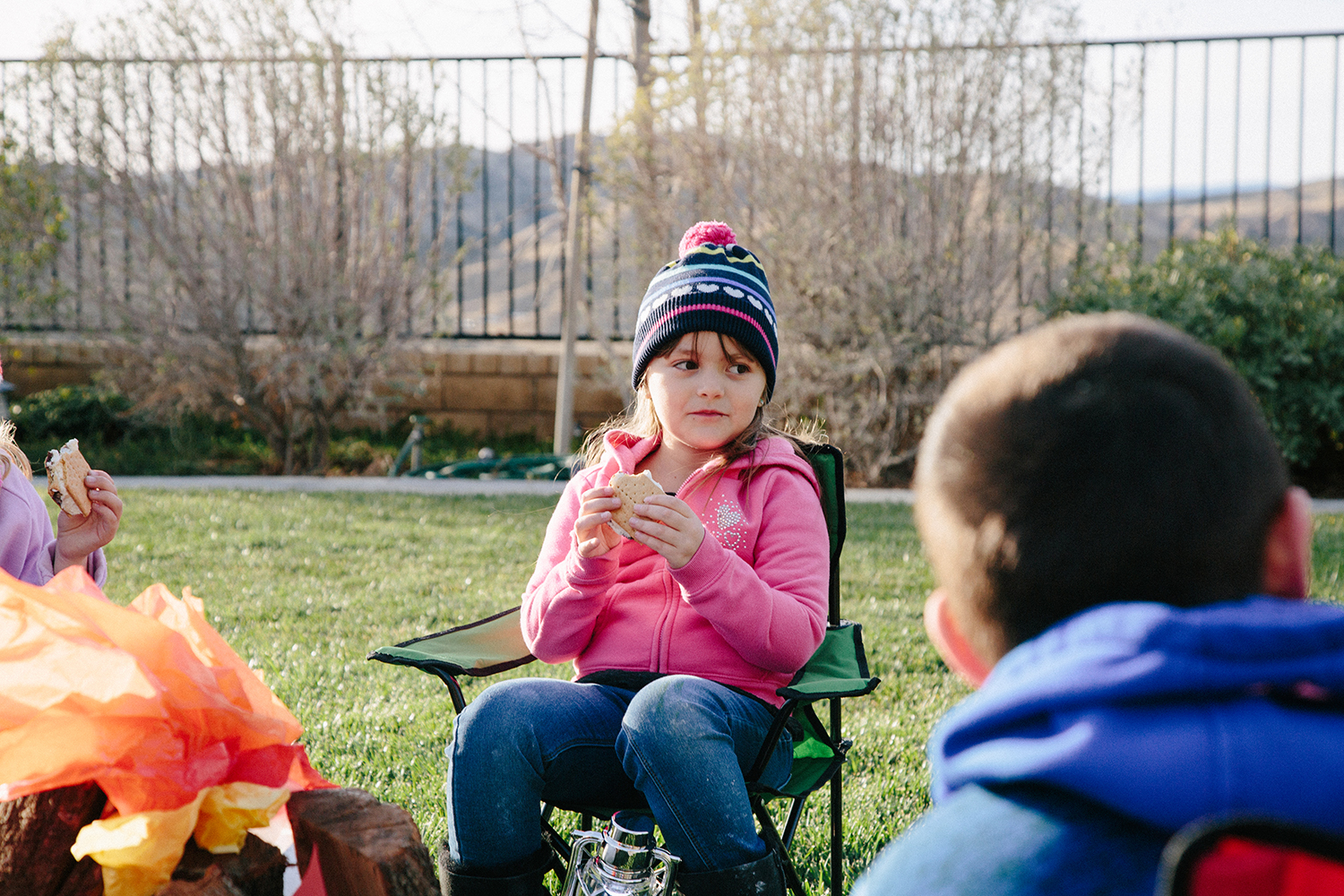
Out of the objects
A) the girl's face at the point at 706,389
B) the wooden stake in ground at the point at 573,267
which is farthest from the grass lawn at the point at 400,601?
the wooden stake in ground at the point at 573,267

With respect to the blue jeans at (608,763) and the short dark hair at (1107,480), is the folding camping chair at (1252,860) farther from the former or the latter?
the blue jeans at (608,763)

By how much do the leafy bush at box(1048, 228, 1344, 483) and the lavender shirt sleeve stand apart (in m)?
5.83

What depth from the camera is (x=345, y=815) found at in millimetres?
1431

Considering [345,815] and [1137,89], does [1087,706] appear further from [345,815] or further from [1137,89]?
[1137,89]

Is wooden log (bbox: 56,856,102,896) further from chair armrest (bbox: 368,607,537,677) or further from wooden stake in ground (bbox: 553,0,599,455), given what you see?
wooden stake in ground (bbox: 553,0,599,455)

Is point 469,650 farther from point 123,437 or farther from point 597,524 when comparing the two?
point 123,437

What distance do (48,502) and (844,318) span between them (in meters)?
4.56

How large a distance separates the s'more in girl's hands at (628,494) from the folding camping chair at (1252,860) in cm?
118

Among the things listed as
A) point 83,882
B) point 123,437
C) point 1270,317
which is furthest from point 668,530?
point 123,437

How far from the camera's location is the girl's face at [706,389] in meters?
2.12

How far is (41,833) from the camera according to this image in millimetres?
1349

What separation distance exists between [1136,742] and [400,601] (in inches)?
149

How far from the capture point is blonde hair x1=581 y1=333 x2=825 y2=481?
2127 mm

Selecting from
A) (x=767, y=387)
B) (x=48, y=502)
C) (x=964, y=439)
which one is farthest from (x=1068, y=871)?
(x=48, y=502)
